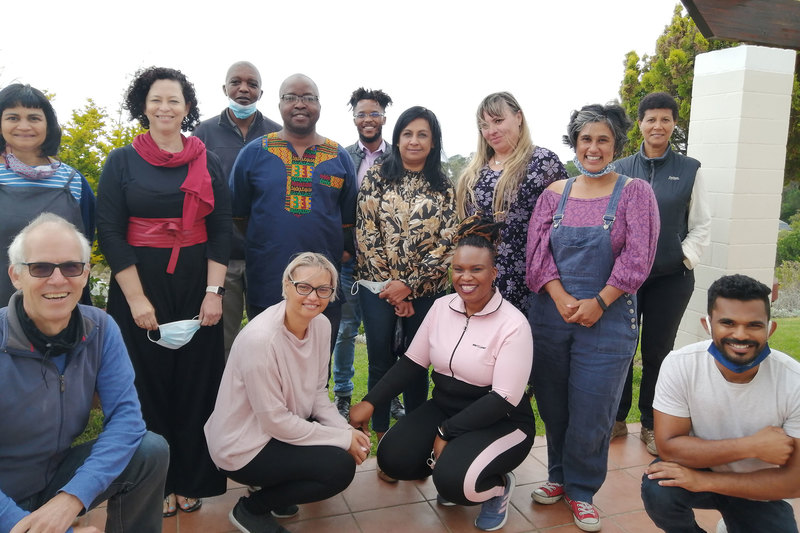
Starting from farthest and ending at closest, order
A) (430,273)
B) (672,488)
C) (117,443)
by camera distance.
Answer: (430,273), (672,488), (117,443)

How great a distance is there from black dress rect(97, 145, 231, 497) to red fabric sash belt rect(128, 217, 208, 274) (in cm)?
2

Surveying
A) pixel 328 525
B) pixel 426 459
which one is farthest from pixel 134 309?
pixel 426 459

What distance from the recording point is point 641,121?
13.1ft

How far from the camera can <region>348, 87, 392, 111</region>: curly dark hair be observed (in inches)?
180

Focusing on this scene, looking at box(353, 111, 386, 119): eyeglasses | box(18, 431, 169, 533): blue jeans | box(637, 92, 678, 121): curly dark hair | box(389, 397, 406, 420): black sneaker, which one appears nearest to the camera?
box(18, 431, 169, 533): blue jeans

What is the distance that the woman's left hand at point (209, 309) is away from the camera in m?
3.02

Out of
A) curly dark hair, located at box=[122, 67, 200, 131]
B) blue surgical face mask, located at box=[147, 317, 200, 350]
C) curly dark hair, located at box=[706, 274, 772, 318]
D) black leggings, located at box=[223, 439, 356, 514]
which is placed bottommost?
black leggings, located at box=[223, 439, 356, 514]

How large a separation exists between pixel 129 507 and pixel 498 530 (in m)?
1.67

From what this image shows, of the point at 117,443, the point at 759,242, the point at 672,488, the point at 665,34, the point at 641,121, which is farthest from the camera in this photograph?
the point at 665,34

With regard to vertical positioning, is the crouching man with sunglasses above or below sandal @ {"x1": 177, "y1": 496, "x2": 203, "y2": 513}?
above

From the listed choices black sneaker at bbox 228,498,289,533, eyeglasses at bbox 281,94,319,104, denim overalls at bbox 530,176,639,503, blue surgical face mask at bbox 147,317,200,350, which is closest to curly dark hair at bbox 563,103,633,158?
denim overalls at bbox 530,176,639,503

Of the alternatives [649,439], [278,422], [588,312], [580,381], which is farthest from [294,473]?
[649,439]

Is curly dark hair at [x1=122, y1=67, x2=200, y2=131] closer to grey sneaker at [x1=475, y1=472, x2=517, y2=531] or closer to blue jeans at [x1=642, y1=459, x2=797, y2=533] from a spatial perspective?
grey sneaker at [x1=475, y1=472, x2=517, y2=531]

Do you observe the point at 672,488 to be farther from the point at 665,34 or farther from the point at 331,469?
the point at 665,34
